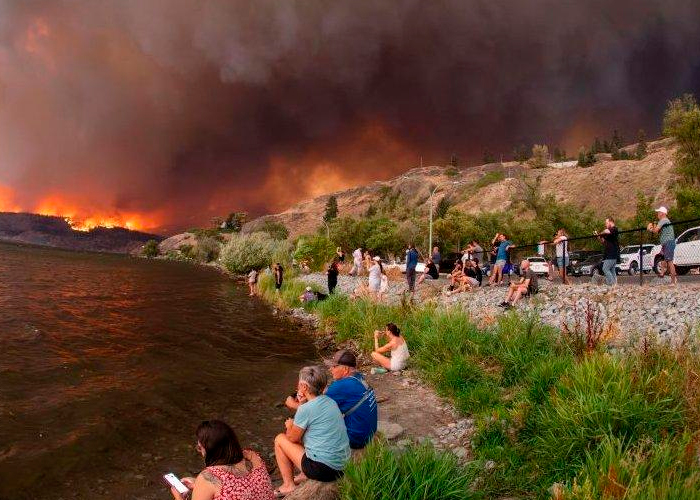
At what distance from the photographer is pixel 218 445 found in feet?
13.7

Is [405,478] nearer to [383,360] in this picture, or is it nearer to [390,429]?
[390,429]

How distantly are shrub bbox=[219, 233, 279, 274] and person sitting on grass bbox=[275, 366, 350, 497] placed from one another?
41854 mm

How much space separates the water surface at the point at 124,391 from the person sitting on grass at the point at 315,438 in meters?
2.13

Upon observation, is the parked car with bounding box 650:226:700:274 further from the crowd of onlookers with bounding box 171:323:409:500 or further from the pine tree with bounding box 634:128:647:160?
the pine tree with bounding box 634:128:647:160

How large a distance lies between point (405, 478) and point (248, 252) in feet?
154

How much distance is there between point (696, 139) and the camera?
4141 cm

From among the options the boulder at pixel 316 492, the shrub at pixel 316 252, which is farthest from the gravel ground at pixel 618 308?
the shrub at pixel 316 252

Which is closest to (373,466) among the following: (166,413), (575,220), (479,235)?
(166,413)

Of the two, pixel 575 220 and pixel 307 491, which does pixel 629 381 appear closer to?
pixel 307 491

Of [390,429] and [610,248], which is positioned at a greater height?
[610,248]

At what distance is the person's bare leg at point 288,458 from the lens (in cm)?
571

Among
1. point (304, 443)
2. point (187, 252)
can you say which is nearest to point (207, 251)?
point (187, 252)

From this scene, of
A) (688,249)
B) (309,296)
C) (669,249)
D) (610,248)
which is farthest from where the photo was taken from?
(309,296)

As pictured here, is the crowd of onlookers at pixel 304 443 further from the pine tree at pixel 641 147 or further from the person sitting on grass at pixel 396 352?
the pine tree at pixel 641 147
